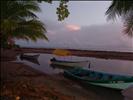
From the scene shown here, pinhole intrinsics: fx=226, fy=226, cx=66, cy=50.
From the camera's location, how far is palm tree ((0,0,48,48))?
9938 millimetres

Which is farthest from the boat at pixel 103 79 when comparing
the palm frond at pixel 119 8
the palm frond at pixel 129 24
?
the palm frond at pixel 119 8

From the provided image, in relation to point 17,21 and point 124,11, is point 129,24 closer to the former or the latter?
point 124,11


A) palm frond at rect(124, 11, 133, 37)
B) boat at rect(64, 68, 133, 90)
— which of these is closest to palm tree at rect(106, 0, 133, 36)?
palm frond at rect(124, 11, 133, 37)

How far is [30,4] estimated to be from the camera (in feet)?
42.4

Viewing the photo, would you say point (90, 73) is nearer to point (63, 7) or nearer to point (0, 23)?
point (0, 23)

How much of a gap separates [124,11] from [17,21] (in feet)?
19.0

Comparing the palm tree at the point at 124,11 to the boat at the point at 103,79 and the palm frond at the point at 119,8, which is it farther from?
the boat at the point at 103,79

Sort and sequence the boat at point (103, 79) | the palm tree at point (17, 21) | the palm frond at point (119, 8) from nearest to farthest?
1. the palm tree at point (17, 21)
2. the palm frond at point (119, 8)
3. the boat at point (103, 79)

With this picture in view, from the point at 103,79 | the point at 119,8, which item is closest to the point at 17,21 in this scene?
the point at 119,8

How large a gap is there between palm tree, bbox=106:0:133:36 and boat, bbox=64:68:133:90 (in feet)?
13.3

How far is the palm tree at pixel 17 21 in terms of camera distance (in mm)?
9938

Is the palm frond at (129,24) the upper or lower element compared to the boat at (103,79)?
upper

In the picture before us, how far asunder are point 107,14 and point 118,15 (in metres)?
0.59

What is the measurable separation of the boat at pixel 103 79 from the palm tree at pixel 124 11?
4.04 metres
